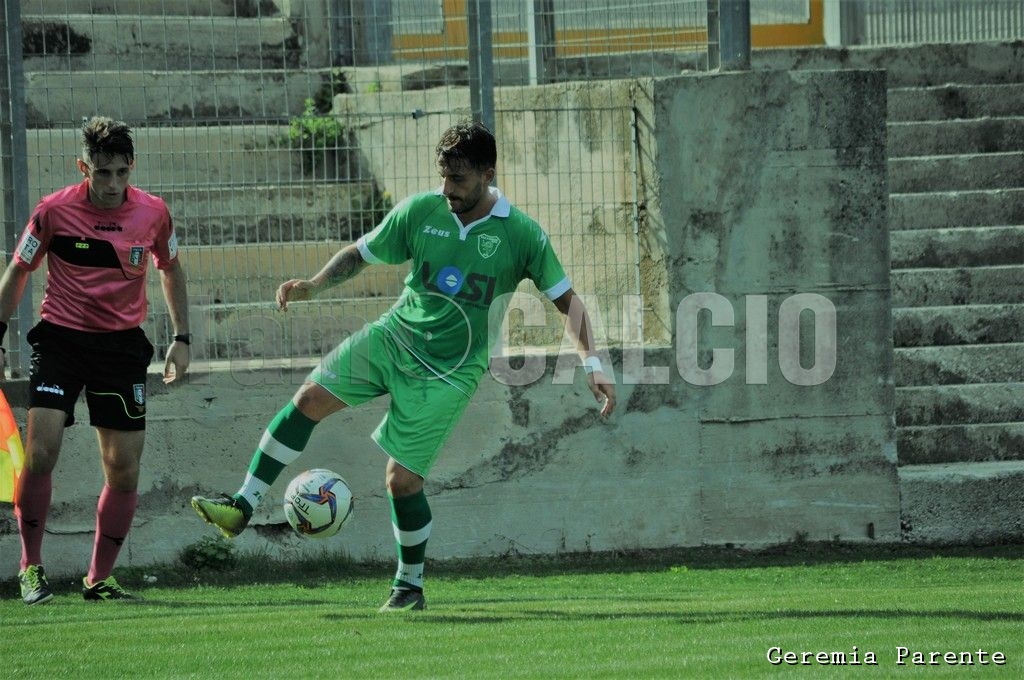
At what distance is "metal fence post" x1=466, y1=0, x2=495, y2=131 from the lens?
955 cm

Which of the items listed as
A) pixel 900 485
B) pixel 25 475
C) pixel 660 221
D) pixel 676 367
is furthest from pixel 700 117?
pixel 25 475

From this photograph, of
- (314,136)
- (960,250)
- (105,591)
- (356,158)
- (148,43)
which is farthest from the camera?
(148,43)

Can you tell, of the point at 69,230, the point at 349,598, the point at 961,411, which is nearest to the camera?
the point at 69,230

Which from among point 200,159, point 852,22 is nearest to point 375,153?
point 200,159

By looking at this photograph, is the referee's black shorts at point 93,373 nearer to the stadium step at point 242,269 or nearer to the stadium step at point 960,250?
the stadium step at point 242,269

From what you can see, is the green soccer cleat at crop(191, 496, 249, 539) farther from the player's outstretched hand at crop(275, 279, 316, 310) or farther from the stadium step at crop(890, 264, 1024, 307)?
the stadium step at crop(890, 264, 1024, 307)

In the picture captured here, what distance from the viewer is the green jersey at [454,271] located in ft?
23.7

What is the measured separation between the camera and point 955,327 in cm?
1080

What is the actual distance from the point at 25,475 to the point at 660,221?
14.8 ft

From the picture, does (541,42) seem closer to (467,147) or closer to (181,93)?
(181,93)

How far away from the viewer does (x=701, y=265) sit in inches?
382

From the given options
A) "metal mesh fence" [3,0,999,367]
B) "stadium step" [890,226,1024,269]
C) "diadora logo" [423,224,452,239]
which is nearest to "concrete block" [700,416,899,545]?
"metal mesh fence" [3,0,999,367]

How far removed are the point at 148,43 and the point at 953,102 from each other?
7.32m

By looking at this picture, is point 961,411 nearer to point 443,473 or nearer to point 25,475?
point 443,473
